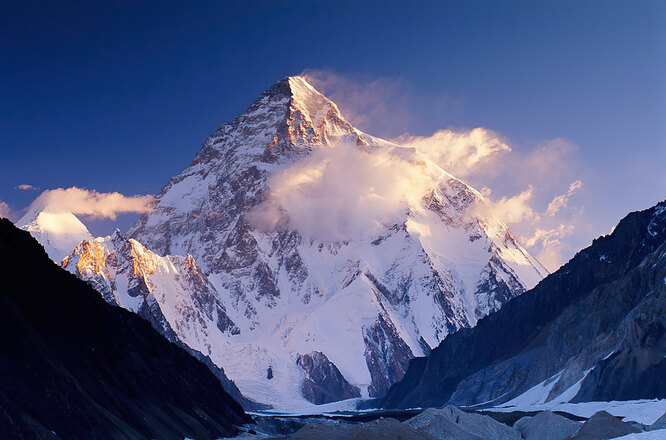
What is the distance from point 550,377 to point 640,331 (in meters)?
49.4

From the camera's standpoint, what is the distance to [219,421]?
129750mm

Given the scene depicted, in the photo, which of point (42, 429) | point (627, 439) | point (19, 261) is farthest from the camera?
point (19, 261)

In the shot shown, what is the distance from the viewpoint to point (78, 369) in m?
87.3

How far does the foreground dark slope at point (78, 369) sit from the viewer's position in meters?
72.0

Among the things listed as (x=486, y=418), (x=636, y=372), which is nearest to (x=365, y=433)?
(x=486, y=418)

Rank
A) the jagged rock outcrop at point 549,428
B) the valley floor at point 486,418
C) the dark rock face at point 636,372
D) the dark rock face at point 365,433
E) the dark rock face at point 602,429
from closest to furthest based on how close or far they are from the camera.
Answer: the dark rock face at point 365,433 < the valley floor at point 486,418 < the dark rock face at point 602,429 < the jagged rock outcrop at point 549,428 < the dark rock face at point 636,372

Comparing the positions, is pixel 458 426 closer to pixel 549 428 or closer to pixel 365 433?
pixel 549 428

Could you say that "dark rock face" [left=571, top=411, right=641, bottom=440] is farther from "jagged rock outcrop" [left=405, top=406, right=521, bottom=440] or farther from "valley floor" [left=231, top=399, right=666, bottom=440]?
"jagged rock outcrop" [left=405, top=406, right=521, bottom=440]

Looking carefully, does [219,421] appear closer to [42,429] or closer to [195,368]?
[195,368]

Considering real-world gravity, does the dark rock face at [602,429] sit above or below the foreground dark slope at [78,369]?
below

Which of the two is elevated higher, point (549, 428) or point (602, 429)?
point (549, 428)

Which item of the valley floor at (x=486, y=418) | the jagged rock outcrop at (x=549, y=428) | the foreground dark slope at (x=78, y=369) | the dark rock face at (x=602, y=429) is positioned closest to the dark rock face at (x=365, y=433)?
the valley floor at (x=486, y=418)

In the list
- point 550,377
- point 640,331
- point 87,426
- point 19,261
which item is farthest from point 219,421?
point 550,377

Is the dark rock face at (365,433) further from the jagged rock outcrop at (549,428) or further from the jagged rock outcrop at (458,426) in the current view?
the jagged rock outcrop at (549,428)
